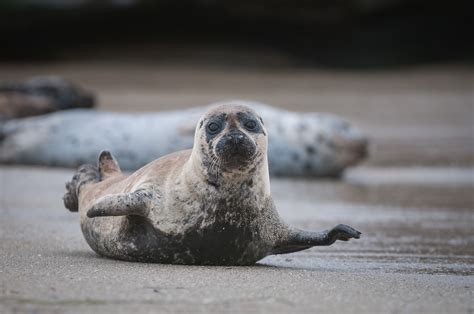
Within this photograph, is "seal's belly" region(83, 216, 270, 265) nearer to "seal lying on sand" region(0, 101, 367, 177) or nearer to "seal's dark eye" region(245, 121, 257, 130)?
"seal's dark eye" region(245, 121, 257, 130)

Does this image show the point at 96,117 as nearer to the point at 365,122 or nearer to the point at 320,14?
the point at 365,122

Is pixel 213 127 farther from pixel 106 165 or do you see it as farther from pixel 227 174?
pixel 106 165

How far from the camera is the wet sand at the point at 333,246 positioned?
356 centimetres

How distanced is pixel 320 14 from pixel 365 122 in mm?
6443

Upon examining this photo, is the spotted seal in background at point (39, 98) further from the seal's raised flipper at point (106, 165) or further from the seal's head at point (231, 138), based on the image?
the seal's head at point (231, 138)

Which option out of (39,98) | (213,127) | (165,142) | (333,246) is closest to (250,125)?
(213,127)

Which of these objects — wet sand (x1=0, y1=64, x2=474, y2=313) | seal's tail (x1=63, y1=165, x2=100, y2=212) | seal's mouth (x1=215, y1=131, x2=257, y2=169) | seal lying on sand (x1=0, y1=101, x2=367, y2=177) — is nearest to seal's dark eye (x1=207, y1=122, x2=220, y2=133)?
seal's mouth (x1=215, y1=131, x2=257, y2=169)

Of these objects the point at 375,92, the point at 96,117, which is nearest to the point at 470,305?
the point at 96,117

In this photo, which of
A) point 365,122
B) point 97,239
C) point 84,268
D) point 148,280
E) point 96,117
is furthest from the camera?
point 365,122

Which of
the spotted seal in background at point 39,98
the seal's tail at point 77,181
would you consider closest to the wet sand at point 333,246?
the seal's tail at point 77,181

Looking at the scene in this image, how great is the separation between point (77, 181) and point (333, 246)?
1351mm

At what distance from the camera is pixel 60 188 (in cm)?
809

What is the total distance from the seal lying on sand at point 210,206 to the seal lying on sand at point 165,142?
499cm

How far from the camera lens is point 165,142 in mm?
9641
